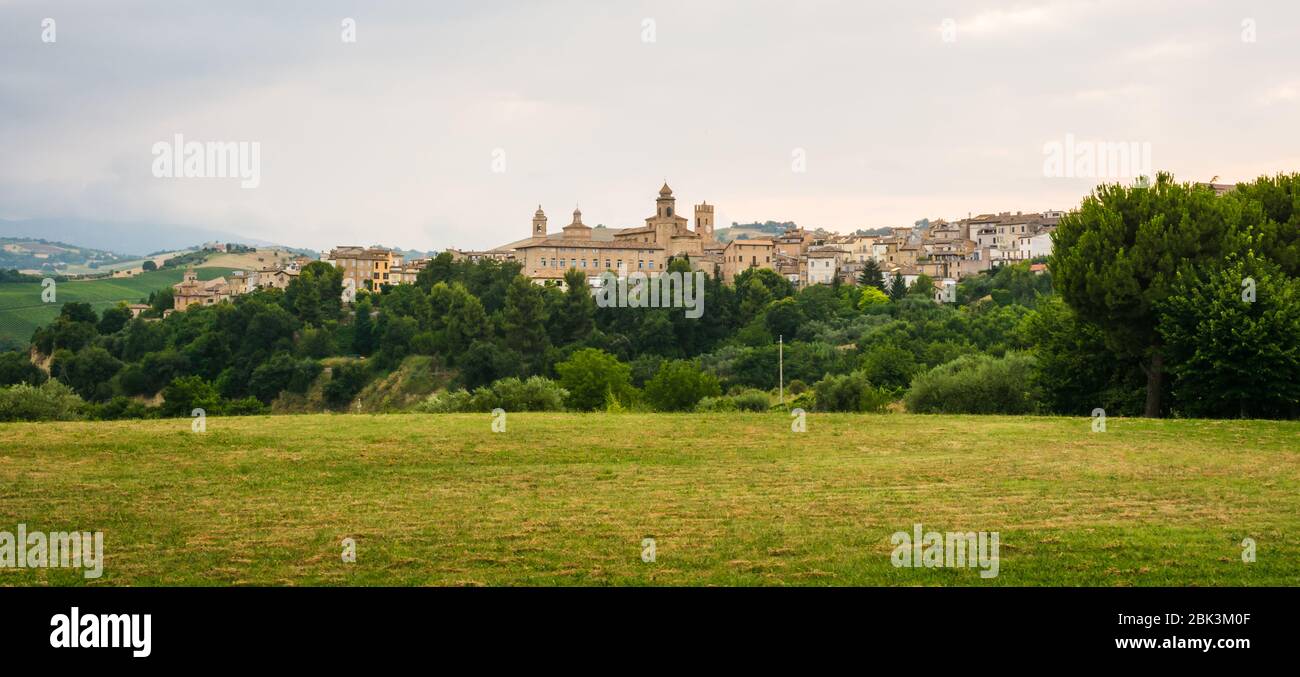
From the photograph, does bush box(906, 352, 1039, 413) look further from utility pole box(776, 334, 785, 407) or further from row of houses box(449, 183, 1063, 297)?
row of houses box(449, 183, 1063, 297)

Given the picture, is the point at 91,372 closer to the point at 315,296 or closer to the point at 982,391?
the point at 315,296

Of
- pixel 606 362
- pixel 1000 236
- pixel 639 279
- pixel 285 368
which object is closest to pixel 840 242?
pixel 1000 236

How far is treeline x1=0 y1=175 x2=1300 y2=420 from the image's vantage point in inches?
1147

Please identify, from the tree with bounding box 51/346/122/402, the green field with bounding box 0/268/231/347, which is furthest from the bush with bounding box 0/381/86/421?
the green field with bounding box 0/268/231/347

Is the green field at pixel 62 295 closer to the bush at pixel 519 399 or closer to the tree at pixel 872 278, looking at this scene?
the tree at pixel 872 278

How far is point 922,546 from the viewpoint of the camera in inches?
549

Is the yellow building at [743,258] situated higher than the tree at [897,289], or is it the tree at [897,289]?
the yellow building at [743,258]

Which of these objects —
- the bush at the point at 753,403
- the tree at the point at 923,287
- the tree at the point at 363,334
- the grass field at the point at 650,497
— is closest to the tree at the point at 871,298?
the tree at the point at 923,287

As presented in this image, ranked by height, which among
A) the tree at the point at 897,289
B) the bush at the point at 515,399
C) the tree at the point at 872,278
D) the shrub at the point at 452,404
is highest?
the tree at the point at 872,278

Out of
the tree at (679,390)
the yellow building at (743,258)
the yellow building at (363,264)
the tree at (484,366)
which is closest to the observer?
the tree at (679,390)

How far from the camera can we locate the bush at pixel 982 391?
37.4m

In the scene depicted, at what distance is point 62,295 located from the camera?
14000 cm

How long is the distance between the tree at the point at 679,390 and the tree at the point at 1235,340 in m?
25.7
